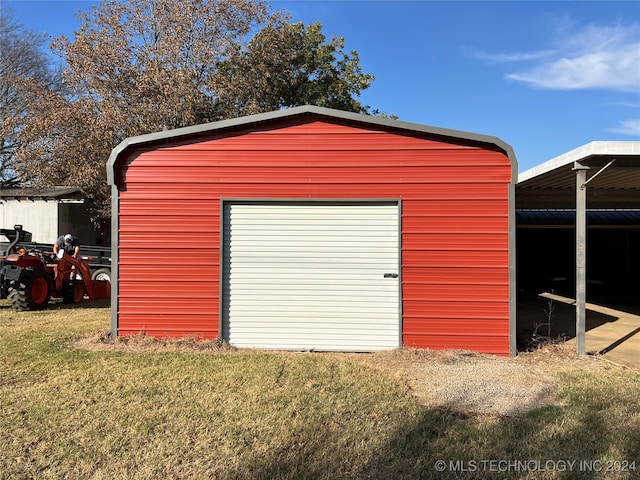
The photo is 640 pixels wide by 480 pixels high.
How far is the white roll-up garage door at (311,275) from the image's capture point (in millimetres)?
6996

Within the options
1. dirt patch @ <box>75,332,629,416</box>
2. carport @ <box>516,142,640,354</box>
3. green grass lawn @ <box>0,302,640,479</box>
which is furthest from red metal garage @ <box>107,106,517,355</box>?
carport @ <box>516,142,640,354</box>

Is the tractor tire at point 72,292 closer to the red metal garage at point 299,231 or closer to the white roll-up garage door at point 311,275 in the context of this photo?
the red metal garage at point 299,231

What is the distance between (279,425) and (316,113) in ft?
Result: 14.6

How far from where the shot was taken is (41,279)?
33.7 feet

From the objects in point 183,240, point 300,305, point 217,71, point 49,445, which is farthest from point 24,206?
point 49,445

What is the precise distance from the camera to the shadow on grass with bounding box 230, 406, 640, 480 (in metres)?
3.41

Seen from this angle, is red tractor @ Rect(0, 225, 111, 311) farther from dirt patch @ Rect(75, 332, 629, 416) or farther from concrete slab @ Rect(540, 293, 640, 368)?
concrete slab @ Rect(540, 293, 640, 368)

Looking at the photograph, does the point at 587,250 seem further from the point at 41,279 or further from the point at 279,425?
the point at 41,279

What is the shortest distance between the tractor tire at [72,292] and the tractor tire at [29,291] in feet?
2.36

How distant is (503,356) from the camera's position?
6719 millimetres

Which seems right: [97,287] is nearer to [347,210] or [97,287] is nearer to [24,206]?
[347,210]

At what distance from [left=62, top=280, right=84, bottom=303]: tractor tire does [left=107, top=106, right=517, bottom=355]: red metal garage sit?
16.0 feet

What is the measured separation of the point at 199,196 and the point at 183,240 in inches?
27.2

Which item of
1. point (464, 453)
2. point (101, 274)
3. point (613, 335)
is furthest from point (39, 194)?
point (464, 453)
